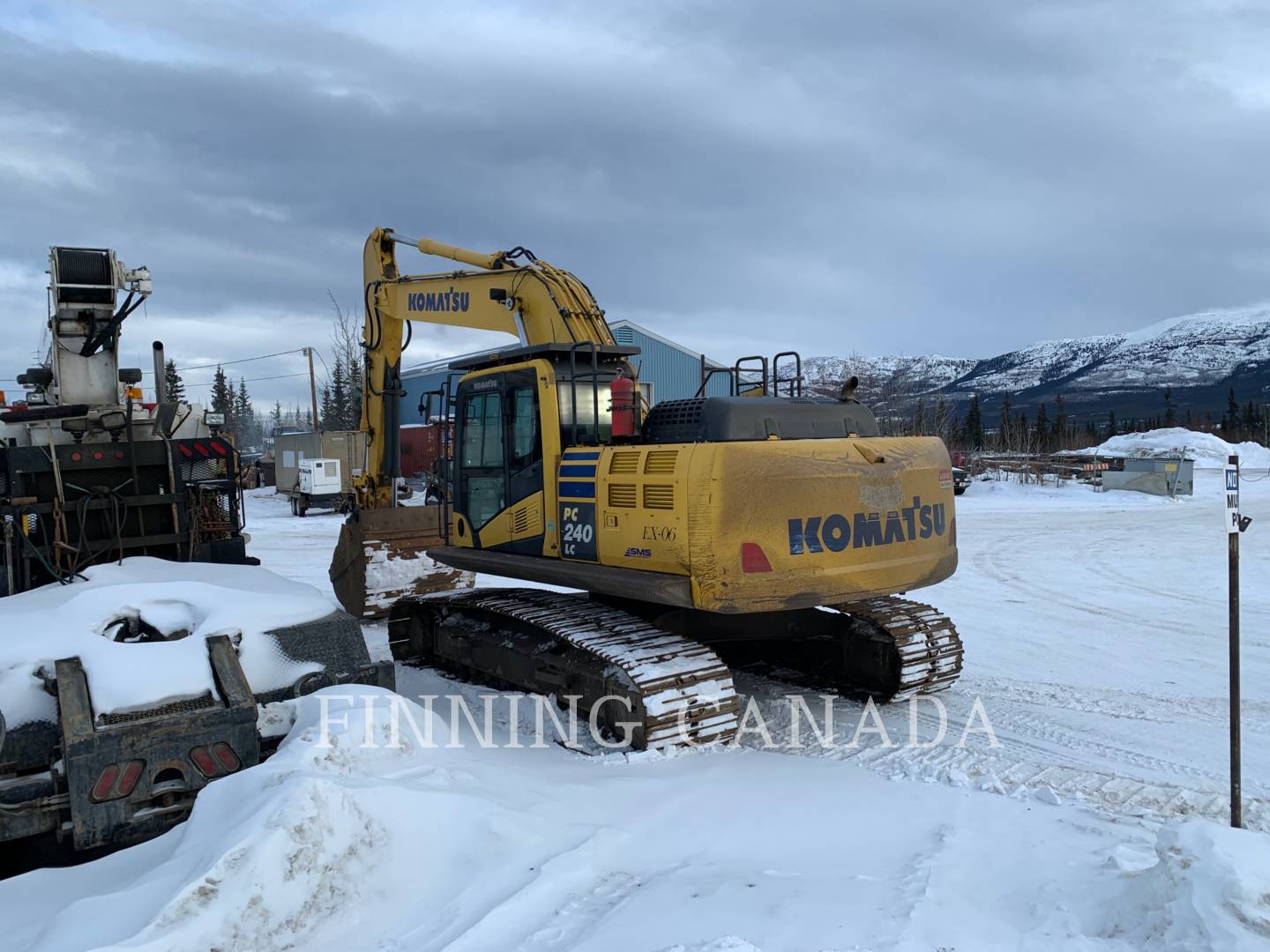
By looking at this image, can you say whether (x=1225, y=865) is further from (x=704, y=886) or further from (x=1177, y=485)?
(x=1177, y=485)

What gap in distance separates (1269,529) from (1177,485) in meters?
11.1

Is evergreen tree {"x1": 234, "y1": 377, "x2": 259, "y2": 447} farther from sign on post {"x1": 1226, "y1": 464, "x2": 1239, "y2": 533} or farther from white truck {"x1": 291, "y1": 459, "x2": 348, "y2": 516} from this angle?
sign on post {"x1": 1226, "y1": 464, "x2": 1239, "y2": 533}

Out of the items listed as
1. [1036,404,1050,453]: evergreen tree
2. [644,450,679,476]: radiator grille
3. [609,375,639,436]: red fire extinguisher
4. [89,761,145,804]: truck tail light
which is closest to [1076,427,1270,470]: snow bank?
[1036,404,1050,453]: evergreen tree

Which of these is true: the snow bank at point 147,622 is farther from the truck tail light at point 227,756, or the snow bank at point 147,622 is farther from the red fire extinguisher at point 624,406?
the red fire extinguisher at point 624,406

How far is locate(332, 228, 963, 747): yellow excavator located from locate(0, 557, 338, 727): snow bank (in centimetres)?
171

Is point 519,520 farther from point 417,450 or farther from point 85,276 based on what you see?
point 417,450

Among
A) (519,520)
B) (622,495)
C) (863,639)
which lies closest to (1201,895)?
(622,495)

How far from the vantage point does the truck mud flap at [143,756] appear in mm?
4059

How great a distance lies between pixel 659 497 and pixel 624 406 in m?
0.83

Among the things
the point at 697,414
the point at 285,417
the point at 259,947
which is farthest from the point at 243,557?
the point at 285,417

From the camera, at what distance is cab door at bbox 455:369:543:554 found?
6746 millimetres

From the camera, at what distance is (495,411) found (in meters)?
7.16

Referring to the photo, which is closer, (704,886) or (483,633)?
(704,886)

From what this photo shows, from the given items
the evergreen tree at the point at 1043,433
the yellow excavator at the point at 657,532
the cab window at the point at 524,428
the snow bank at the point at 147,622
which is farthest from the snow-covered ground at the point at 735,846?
the evergreen tree at the point at 1043,433
